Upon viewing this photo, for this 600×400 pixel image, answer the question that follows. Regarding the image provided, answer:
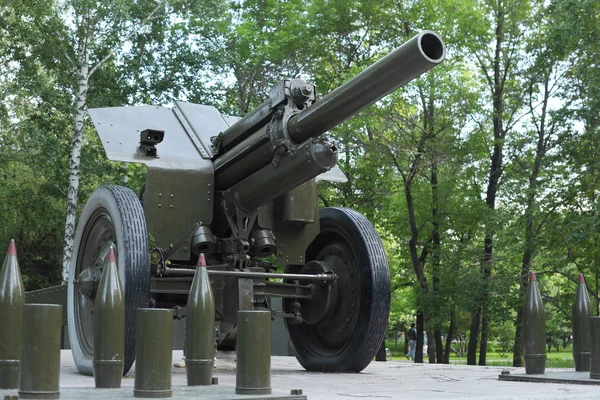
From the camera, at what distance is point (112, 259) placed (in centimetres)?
486

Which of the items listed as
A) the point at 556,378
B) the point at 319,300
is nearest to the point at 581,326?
the point at 556,378

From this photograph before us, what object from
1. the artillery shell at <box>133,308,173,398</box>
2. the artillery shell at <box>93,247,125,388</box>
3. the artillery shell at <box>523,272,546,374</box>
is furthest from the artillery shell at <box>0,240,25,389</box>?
the artillery shell at <box>523,272,546,374</box>

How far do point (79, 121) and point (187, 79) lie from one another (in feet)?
12.0

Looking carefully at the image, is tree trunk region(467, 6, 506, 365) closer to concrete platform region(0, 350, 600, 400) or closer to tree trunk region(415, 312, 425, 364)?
tree trunk region(415, 312, 425, 364)

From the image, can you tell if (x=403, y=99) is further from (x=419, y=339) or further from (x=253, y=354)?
(x=253, y=354)

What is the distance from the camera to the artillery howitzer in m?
7.04

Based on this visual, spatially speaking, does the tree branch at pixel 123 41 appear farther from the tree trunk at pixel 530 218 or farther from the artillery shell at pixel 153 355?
the artillery shell at pixel 153 355

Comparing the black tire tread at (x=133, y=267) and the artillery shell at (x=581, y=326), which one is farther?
the artillery shell at (x=581, y=326)

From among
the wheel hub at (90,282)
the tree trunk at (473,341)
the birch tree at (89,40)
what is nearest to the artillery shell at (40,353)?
the wheel hub at (90,282)

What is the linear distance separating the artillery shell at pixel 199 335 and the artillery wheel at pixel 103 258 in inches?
64.7

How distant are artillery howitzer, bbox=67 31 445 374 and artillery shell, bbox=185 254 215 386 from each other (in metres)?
1.69

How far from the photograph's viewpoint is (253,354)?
14.9 feet

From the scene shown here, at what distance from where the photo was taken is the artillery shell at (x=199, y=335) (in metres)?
4.99

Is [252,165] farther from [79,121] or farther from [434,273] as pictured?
[434,273]
